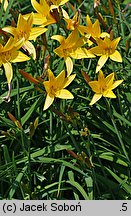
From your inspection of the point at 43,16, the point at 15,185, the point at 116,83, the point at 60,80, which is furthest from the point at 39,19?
the point at 15,185

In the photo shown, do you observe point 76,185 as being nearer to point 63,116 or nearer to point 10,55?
point 63,116

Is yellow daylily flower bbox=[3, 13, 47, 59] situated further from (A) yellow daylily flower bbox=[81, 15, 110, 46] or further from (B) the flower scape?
(A) yellow daylily flower bbox=[81, 15, 110, 46]

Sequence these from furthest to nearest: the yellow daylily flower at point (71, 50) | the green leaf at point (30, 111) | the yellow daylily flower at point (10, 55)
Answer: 1. the green leaf at point (30, 111)
2. the yellow daylily flower at point (71, 50)
3. the yellow daylily flower at point (10, 55)

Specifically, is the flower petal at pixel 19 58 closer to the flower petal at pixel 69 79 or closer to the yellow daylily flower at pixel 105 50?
the flower petal at pixel 69 79

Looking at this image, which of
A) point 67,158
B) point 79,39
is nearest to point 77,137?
point 67,158

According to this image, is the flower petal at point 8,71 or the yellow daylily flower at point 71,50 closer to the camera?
the flower petal at point 8,71

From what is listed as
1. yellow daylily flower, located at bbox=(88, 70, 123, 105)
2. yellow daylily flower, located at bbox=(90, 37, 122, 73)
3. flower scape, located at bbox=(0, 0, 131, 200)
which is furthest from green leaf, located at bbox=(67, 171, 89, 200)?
yellow daylily flower, located at bbox=(90, 37, 122, 73)

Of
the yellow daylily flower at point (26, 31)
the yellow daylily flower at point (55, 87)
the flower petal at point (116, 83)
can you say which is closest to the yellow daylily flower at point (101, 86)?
the flower petal at point (116, 83)
